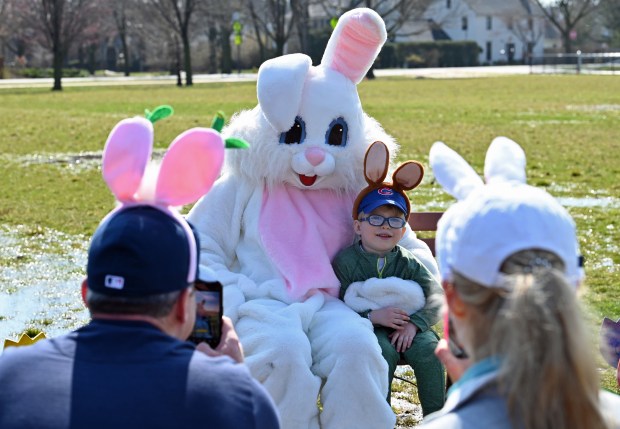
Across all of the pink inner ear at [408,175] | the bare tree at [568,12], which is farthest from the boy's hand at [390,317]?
the bare tree at [568,12]

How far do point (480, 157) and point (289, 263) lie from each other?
1153 cm

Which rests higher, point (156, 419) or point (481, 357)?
point (481, 357)

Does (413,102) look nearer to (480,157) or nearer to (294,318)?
(480,157)

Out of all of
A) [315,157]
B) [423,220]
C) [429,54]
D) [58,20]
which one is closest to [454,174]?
[315,157]

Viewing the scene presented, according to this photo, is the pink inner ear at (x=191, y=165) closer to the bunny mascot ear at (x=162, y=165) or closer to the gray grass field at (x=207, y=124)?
the bunny mascot ear at (x=162, y=165)

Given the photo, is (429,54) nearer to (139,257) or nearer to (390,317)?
(390,317)

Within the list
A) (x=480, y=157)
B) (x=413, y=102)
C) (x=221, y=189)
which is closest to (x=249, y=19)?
(x=413, y=102)

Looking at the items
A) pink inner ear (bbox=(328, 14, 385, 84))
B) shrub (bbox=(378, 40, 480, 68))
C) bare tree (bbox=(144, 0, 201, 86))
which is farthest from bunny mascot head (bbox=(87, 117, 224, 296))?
shrub (bbox=(378, 40, 480, 68))

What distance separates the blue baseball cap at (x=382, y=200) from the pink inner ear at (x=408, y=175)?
0.05 m

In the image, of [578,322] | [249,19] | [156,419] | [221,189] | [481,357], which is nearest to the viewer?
[578,322]

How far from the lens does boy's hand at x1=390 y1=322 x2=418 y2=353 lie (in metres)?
4.44

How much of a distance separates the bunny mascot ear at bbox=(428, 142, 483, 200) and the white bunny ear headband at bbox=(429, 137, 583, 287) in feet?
0.30

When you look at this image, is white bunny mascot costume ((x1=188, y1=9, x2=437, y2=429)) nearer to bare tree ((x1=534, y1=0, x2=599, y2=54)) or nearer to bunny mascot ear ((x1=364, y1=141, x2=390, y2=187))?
bunny mascot ear ((x1=364, y1=141, x2=390, y2=187))

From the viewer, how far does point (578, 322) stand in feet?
6.22
